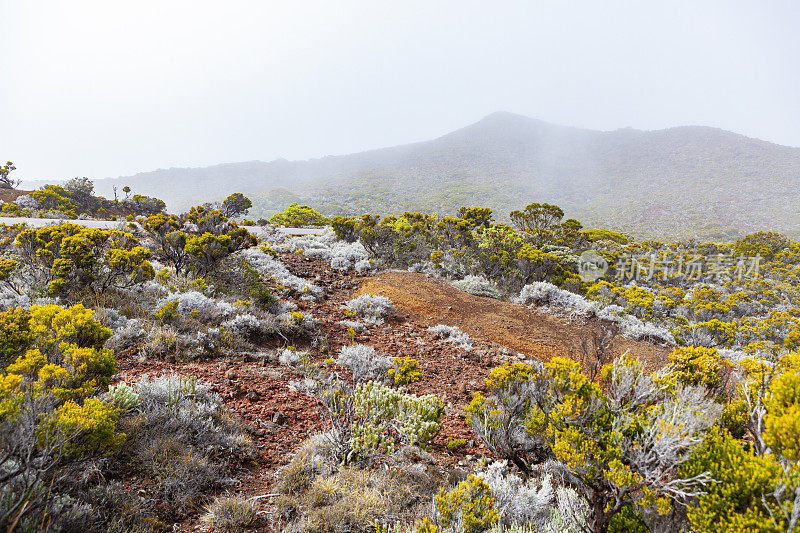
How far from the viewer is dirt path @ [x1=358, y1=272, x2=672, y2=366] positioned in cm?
790

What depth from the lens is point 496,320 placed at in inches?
356

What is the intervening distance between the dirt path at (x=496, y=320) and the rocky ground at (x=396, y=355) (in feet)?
0.09

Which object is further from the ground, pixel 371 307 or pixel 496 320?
pixel 371 307

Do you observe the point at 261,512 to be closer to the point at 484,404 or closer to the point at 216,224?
the point at 484,404

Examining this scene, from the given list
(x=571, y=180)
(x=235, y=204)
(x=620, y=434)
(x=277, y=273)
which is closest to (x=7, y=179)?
(x=235, y=204)

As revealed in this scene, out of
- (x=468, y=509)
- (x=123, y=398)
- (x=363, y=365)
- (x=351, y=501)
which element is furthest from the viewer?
(x=363, y=365)

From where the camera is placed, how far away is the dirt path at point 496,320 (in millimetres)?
7902

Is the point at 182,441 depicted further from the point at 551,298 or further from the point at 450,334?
the point at 551,298

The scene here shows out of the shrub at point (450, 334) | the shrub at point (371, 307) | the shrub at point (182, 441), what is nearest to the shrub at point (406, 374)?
the shrub at point (182, 441)

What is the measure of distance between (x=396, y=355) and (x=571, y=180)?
92078 mm

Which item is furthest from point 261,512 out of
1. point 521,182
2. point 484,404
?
point 521,182

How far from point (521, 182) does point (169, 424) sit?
88.0 metres

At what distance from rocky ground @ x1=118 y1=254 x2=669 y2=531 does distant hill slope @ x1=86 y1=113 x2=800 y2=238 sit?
43.3 metres

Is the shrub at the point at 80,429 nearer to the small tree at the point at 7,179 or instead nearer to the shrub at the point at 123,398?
the shrub at the point at 123,398
